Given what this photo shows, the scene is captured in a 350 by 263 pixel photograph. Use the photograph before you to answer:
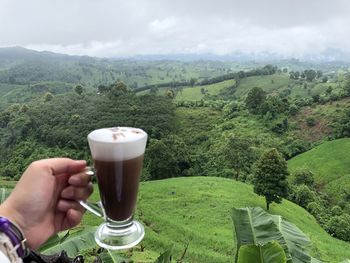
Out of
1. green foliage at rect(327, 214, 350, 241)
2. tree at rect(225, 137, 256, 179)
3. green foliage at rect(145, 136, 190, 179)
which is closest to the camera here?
green foliage at rect(327, 214, 350, 241)

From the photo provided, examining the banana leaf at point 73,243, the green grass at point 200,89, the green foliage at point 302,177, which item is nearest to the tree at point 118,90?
the green grass at point 200,89

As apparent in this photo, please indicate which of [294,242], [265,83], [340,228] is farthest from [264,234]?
[265,83]

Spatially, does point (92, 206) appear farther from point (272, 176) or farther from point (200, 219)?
point (272, 176)

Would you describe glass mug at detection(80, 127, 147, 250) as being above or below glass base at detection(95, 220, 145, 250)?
above

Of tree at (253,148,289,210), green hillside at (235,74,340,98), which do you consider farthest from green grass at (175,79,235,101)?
tree at (253,148,289,210)

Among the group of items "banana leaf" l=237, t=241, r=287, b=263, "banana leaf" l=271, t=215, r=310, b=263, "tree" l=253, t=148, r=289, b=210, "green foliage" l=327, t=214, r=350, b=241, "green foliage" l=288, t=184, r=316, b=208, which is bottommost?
"green foliage" l=288, t=184, r=316, b=208

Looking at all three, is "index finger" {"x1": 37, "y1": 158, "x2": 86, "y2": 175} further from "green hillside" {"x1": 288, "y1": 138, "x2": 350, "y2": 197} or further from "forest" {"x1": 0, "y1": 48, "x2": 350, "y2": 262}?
"green hillside" {"x1": 288, "y1": 138, "x2": 350, "y2": 197}

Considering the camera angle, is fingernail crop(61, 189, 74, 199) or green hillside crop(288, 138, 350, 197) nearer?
fingernail crop(61, 189, 74, 199)

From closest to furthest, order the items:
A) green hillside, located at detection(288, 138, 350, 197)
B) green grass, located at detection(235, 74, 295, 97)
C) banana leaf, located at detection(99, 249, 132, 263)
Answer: banana leaf, located at detection(99, 249, 132, 263) → green hillside, located at detection(288, 138, 350, 197) → green grass, located at detection(235, 74, 295, 97)
